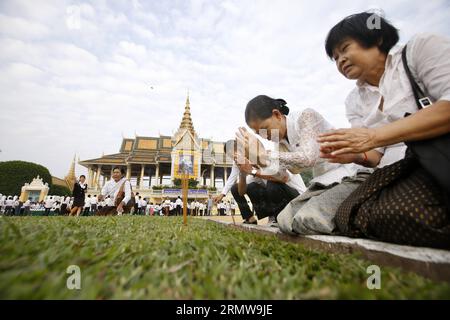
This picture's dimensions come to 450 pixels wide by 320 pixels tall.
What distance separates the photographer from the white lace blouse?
2094 mm

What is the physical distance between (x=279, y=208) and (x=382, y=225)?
84.8 inches

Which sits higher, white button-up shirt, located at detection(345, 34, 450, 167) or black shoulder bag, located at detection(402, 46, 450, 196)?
white button-up shirt, located at detection(345, 34, 450, 167)

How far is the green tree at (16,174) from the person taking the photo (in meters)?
28.2

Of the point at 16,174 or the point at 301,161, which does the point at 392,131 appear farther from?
the point at 16,174

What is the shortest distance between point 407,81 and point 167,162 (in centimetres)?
3276

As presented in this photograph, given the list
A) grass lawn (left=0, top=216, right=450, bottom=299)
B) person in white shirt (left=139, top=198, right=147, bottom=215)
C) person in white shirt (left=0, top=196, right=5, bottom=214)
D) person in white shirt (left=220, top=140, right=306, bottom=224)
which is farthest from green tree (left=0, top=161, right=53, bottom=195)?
grass lawn (left=0, top=216, right=450, bottom=299)

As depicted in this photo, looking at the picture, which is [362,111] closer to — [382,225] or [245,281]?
[382,225]

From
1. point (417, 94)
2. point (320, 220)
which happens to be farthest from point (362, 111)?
point (320, 220)

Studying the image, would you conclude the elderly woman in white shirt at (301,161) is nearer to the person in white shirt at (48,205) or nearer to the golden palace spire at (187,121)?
the person in white shirt at (48,205)

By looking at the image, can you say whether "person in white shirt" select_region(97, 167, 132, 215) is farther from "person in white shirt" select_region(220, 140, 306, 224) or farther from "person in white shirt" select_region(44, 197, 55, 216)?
"person in white shirt" select_region(44, 197, 55, 216)

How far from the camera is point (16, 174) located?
29.0m

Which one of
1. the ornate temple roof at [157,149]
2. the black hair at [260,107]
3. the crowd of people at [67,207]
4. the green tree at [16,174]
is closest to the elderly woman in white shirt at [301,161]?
the black hair at [260,107]

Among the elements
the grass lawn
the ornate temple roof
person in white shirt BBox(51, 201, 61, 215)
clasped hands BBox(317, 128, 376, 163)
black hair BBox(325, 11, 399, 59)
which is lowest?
person in white shirt BBox(51, 201, 61, 215)

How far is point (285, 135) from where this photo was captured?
253 centimetres
